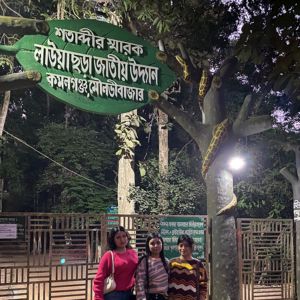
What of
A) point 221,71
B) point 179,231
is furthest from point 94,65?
point 179,231

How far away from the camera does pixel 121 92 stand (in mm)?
5996

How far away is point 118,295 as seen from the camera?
15.9ft

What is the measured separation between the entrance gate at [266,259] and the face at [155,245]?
4.79m

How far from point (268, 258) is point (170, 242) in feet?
7.78

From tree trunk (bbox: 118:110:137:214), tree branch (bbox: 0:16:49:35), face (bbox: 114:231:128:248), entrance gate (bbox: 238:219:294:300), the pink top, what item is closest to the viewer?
the pink top

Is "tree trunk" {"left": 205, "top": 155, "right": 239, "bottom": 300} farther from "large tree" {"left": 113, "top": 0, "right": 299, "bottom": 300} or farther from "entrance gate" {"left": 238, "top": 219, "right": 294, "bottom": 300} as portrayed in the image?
"entrance gate" {"left": 238, "top": 219, "right": 294, "bottom": 300}

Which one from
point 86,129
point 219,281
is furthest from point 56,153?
point 219,281

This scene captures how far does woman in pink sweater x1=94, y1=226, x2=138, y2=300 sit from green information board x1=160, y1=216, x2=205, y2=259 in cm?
334

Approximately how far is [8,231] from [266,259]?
15.8 ft

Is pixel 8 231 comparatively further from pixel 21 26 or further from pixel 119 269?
pixel 21 26

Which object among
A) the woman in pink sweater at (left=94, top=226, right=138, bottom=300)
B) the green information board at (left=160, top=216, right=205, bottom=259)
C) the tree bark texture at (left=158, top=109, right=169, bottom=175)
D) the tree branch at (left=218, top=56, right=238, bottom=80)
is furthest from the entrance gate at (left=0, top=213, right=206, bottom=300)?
the tree bark texture at (left=158, top=109, right=169, bottom=175)

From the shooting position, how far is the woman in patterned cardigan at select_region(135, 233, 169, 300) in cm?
479

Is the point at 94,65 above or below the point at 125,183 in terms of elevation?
above

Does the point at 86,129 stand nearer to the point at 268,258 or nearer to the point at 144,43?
the point at 268,258
